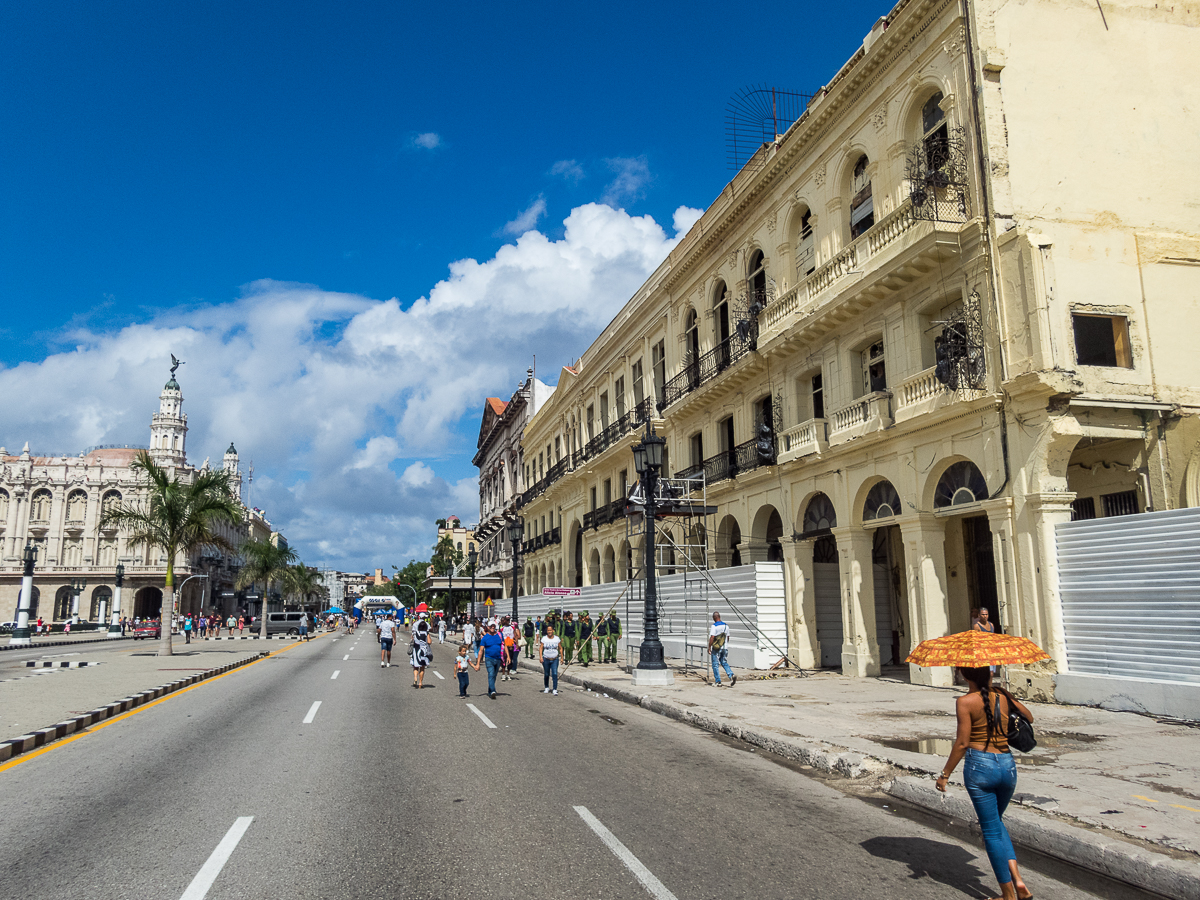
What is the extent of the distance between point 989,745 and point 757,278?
2123 cm

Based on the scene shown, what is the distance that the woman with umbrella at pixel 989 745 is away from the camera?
15.9 feet

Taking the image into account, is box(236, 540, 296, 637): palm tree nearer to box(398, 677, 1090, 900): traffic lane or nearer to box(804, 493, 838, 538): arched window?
box(804, 493, 838, 538): arched window

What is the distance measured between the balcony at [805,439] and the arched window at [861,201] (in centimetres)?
458

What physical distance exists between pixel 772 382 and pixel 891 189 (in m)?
6.45

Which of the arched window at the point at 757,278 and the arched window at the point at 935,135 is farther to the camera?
the arched window at the point at 757,278

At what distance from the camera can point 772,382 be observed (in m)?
23.1

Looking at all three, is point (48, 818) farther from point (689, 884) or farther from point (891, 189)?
point (891, 189)

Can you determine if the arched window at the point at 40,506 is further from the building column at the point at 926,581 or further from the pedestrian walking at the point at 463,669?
the building column at the point at 926,581

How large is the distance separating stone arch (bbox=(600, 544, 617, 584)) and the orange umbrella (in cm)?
3092

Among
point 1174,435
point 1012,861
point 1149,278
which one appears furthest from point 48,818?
point 1149,278

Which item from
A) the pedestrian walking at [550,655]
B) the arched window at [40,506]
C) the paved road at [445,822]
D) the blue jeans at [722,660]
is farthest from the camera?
the arched window at [40,506]

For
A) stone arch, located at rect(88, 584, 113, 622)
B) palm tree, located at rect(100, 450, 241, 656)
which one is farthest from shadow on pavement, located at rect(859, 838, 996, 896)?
stone arch, located at rect(88, 584, 113, 622)

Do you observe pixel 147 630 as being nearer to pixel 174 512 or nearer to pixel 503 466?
pixel 503 466

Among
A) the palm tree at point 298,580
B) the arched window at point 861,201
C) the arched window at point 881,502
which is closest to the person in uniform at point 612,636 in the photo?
the arched window at point 881,502
